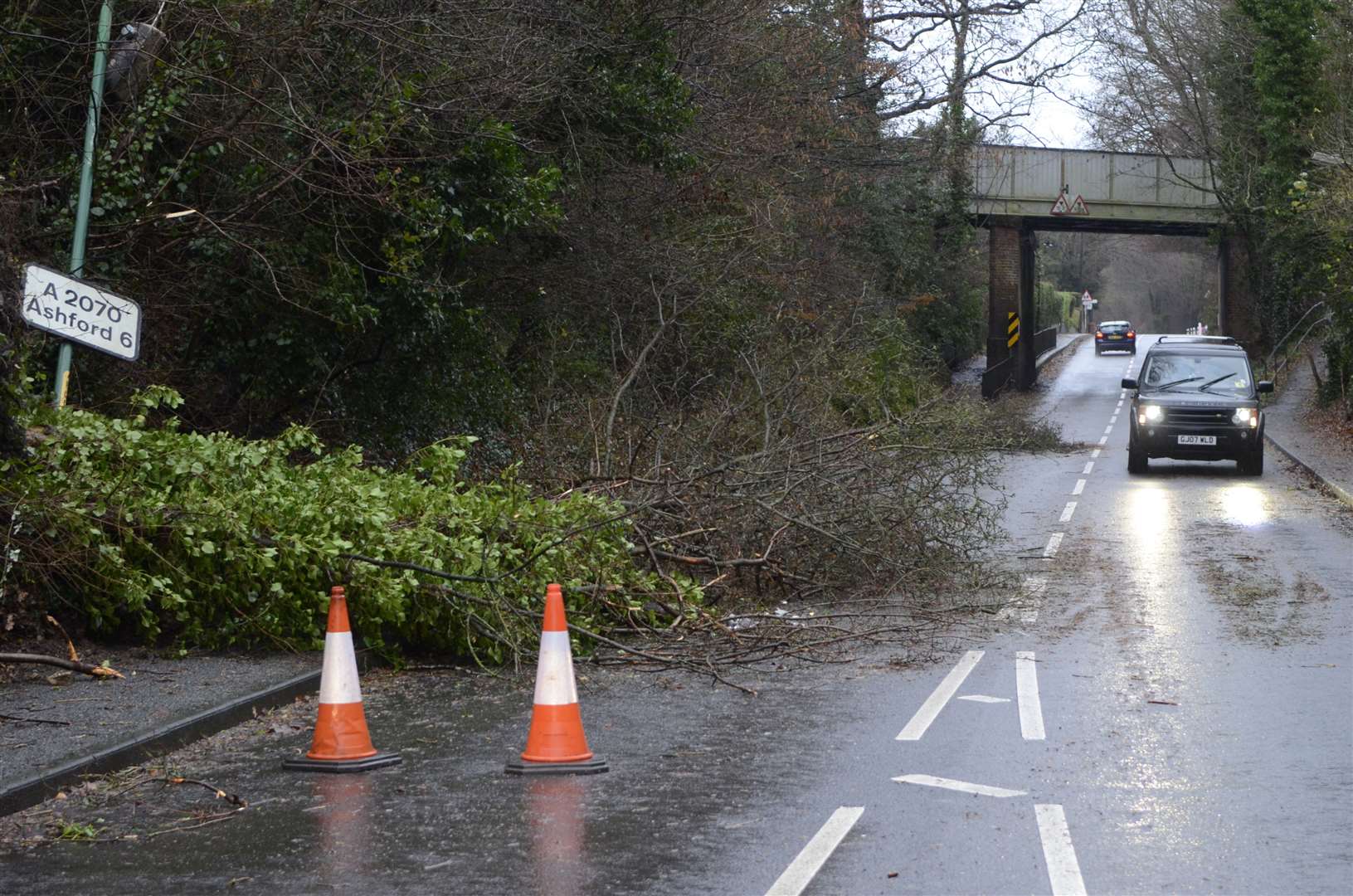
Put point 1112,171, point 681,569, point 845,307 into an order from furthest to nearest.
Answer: point 1112,171
point 845,307
point 681,569

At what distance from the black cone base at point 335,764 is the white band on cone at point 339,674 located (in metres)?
0.28

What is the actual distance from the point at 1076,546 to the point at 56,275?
412 inches

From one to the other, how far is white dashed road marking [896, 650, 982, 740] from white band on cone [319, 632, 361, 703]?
2.67m

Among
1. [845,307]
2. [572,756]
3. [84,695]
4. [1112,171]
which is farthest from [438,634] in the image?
[1112,171]

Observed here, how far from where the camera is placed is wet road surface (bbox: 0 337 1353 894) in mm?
5246

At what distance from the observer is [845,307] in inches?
1113

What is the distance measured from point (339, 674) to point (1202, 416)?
19738 millimetres

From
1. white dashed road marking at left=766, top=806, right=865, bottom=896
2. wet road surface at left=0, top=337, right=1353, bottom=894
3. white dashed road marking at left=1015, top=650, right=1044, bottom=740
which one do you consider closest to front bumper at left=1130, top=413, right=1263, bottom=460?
wet road surface at left=0, top=337, right=1353, bottom=894

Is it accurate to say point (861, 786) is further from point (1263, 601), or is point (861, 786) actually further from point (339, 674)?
point (1263, 601)

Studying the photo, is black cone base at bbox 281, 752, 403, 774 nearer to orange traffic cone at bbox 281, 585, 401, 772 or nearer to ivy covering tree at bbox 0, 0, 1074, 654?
orange traffic cone at bbox 281, 585, 401, 772

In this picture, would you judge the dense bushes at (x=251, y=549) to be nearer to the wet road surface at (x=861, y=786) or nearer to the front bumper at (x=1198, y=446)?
the wet road surface at (x=861, y=786)

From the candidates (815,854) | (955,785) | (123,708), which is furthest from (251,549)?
(815,854)

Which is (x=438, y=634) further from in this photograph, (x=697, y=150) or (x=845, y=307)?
(x=845, y=307)

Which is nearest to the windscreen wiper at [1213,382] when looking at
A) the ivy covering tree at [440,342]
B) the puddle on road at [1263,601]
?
the ivy covering tree at [440,342]
